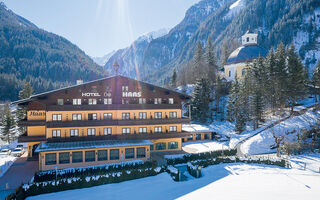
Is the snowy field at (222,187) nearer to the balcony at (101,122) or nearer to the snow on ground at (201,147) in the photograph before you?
the snow on ground at (201,147)

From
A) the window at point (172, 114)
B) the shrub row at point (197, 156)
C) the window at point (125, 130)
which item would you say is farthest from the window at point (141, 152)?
the window at point (172, 114)

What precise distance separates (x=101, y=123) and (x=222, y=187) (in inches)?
844

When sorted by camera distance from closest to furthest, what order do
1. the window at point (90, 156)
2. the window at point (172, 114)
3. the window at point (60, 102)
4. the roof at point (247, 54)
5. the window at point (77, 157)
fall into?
the window at point (77, 157) → the window at point (90, 156) → the window at point (60, 102) → the window at point (172, 114) → the roof at point (247, 54)

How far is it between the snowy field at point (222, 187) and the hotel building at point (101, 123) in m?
8.57

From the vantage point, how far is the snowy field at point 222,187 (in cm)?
2034

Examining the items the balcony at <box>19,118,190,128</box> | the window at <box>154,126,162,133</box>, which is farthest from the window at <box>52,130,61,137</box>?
the window at <box>154,126,162,133</box>

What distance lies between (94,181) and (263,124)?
141ft

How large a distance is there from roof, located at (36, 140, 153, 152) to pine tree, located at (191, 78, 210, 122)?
2839 centimetres

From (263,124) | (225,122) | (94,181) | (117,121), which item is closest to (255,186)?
(94,181)

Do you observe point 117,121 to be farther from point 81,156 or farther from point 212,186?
point 212,186

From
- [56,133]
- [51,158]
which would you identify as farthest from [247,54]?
[51,158]

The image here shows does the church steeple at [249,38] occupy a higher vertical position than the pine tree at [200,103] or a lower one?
higher

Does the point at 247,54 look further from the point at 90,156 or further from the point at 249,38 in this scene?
the point at 90,156

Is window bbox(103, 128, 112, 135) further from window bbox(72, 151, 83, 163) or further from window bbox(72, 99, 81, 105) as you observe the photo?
window bbox(72, 99, 81, 105)
